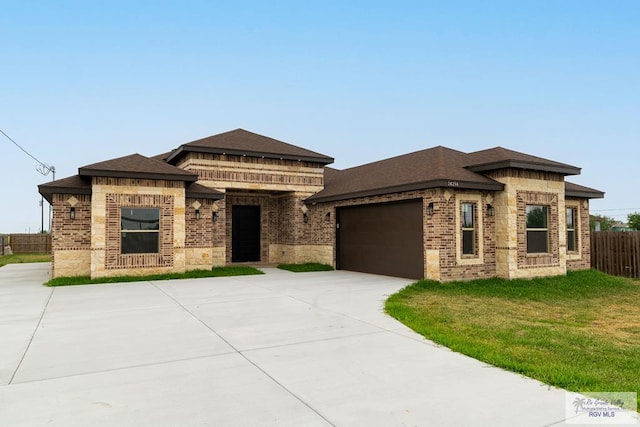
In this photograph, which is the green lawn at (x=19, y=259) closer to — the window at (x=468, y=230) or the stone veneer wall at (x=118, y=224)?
the stone veneer wall at (x=118, y=224)

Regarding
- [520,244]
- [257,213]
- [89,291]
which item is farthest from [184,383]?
[257,213]

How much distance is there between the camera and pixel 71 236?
13.8 meters

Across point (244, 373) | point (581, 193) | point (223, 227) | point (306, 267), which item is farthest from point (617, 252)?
point (244, 373)

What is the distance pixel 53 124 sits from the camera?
25.8m

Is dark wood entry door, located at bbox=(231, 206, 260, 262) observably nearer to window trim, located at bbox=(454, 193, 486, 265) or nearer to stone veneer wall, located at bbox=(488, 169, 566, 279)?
window trim, located at bbox=(454, 193, 486, 265)

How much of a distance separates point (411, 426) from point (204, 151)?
1510 centimetres

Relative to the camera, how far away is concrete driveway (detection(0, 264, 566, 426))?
342cm

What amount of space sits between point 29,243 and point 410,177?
117ft

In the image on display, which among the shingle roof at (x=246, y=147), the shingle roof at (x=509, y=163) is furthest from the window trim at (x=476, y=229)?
the shingle roof at (x=246, y=147)

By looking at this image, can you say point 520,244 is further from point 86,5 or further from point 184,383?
point 86,5

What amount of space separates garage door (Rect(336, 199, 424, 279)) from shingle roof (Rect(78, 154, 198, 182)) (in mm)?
6470

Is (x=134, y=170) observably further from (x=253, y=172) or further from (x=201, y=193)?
(x=253, y=172)

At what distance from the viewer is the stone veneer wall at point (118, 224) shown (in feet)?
43.2

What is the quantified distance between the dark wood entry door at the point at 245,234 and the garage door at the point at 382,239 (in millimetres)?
4608
